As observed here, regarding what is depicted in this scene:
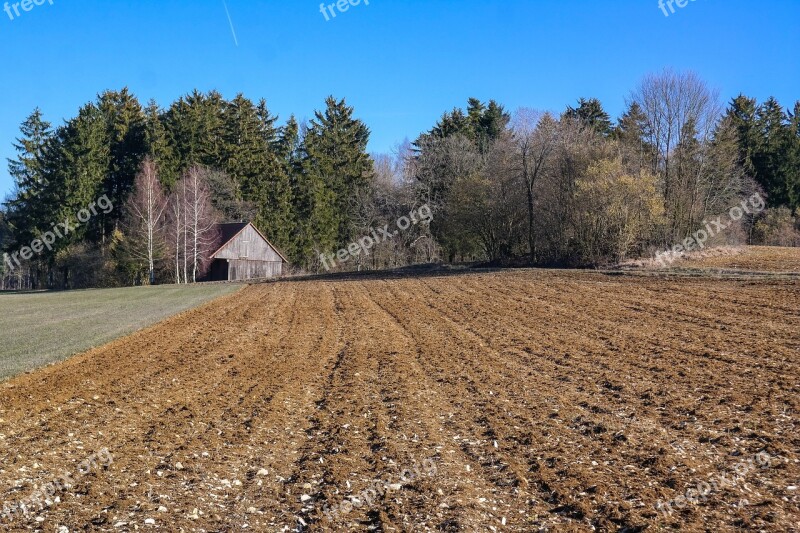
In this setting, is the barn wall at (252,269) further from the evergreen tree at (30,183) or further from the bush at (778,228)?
the bush at (778,228)

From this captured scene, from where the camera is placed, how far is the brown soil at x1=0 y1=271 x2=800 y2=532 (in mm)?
5285

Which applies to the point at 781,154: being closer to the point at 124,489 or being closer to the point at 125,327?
the point at 125,327

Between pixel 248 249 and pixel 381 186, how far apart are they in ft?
55.3

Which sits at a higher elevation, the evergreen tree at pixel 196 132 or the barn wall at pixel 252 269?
the evergreen tree at pixel 196 132

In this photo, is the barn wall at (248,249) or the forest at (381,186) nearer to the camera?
the forest at (381,186)

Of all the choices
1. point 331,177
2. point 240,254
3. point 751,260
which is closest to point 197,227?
point 240,254

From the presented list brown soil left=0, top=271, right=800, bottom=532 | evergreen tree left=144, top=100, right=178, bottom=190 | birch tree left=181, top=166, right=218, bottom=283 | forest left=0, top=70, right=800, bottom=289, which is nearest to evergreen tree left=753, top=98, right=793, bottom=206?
forest left=0, top=70, right=800, bottom=289

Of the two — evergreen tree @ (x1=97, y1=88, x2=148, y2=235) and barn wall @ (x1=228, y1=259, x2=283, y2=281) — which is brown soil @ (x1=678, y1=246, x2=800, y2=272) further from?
evergreen tree @ (x1=97, y1=88, x2=148, y2=235)

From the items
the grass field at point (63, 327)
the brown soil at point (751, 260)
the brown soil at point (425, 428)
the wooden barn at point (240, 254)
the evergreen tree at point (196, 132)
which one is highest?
the evergreen tree at point (196, 132)

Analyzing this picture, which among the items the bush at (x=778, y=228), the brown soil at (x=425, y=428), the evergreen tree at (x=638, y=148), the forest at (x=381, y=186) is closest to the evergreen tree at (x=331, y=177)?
the forest at (x=381, y=186)

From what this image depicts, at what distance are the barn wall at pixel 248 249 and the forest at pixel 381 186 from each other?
1681mm

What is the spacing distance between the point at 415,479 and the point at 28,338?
14.9 m

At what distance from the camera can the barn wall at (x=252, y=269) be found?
2194 inches

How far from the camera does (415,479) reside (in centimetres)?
603
